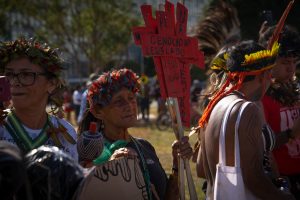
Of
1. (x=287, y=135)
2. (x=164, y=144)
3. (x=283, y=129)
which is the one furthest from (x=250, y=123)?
(x=164, y=144)

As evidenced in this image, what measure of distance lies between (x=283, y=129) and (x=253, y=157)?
4.22 ft

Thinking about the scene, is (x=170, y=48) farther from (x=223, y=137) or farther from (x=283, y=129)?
(x=283, y=129)

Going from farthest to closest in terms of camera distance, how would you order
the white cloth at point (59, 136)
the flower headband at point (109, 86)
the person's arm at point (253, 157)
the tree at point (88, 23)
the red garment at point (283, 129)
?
the tree at point (88, 23), the red garment at point (283, 129), the flower headband at point (109, 86), the person's arm at point (253, 157), the white cloth at point (59, 136)

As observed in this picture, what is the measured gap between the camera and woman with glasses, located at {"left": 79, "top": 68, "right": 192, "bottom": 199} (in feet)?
9.73

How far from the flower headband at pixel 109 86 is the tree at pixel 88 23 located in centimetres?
2251

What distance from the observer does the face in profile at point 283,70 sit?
13.2 ft

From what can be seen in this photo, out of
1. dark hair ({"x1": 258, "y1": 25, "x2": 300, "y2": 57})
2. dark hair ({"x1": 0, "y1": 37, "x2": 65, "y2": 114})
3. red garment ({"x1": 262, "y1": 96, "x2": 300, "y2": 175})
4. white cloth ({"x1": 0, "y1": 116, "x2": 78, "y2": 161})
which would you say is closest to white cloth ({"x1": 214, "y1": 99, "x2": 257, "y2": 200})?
white cloth ({"x1": 0, "y1": 116, "x2": 78, "y2": 161})

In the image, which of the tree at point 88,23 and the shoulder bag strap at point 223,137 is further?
the tree at point 88,23

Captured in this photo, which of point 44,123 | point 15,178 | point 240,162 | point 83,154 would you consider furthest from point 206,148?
point 15,178

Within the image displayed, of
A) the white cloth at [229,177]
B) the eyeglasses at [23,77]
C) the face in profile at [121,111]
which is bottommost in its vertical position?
the white cloth at [229,177]

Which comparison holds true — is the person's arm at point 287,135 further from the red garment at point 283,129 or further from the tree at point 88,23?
the tree at point 88,23

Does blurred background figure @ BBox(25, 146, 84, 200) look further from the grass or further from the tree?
the tree

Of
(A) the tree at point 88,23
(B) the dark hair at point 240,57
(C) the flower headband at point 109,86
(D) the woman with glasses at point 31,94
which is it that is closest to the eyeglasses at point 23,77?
(D) the woman with glasses at point 31,94

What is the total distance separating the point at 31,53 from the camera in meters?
2.77
